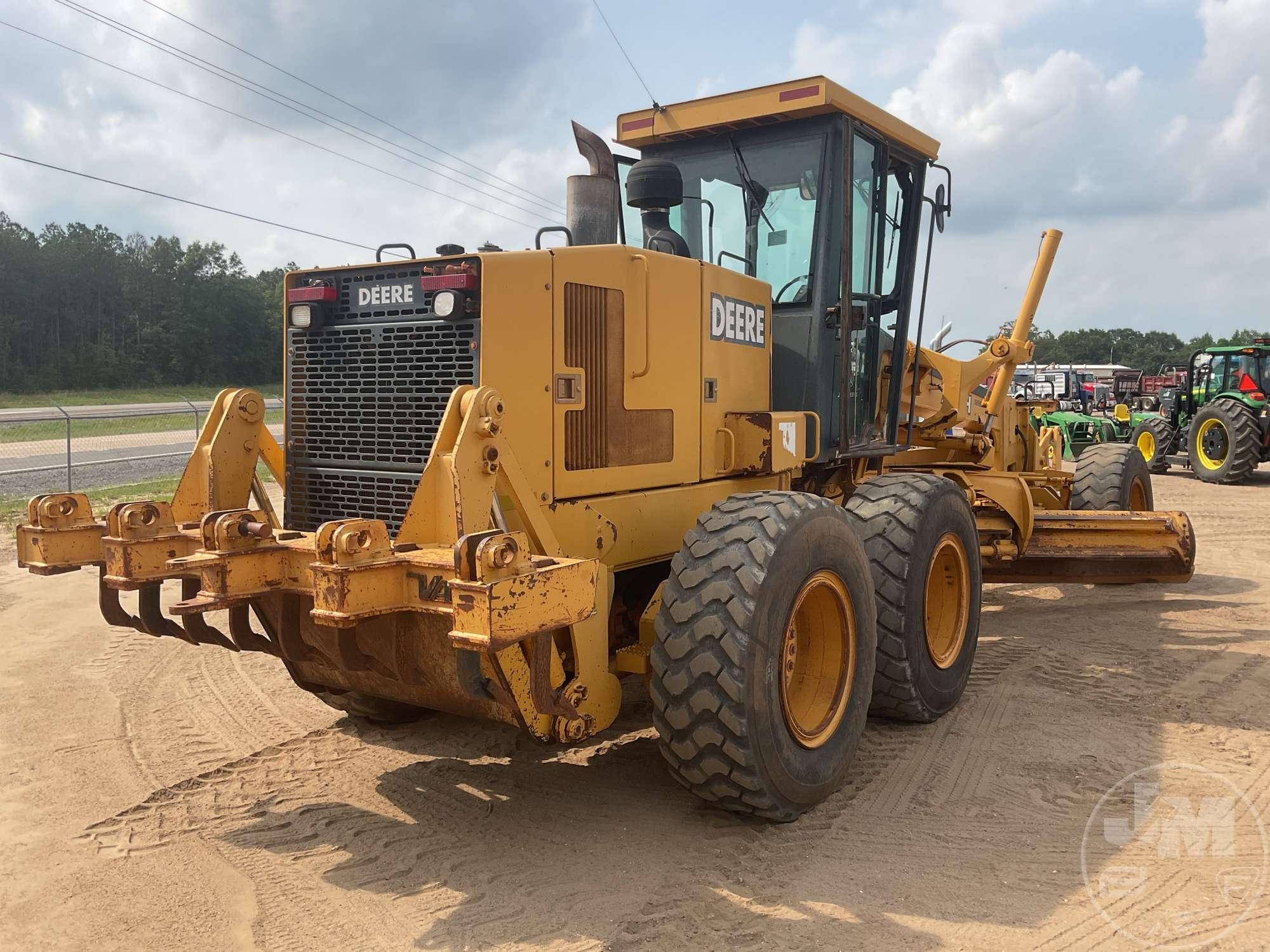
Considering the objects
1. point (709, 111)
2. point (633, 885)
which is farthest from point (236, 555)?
point (709, 111)

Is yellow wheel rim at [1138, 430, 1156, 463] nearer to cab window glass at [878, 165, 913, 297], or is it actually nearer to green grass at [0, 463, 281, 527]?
cab window glass at [878, 165, 913, 297]

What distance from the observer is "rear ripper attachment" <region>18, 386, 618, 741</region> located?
3.16 metres

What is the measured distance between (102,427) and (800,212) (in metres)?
25.9

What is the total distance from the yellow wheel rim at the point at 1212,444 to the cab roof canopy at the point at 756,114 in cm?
1571

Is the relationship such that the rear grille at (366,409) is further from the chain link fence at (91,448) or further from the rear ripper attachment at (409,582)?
the chain link fence at (91,448)

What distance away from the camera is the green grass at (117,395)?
37.3 m

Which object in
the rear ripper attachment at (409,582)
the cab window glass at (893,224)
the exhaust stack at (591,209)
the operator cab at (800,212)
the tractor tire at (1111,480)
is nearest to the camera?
the rear ripper attachment at (409,582)

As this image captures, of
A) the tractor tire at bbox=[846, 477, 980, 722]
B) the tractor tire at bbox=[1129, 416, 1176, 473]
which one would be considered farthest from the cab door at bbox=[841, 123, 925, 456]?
Answer: the tractor tire at bbox=[1129, 416, 1176, 473]

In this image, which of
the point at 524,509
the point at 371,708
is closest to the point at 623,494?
the point at 524,509

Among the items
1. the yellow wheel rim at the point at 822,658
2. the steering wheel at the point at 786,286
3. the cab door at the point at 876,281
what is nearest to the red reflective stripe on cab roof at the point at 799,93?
the cab door at the point at 876,281

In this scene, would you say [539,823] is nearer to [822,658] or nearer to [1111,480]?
[822,658]

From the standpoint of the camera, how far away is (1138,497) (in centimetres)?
1014

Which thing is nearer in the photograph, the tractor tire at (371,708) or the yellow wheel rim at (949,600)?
the tractor tire at (371,708)

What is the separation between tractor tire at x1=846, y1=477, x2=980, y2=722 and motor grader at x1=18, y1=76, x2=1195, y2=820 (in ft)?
0.05
